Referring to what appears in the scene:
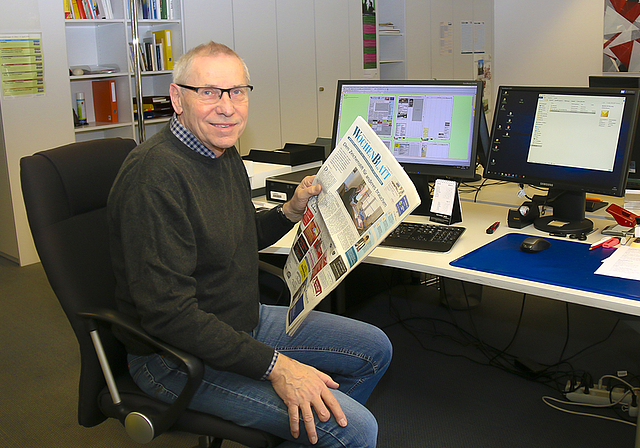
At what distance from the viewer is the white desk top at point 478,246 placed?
4.71 feet

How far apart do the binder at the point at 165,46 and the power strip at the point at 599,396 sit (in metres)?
3.63

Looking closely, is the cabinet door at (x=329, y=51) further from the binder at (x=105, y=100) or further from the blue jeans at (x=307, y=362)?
the blue jeans at (x=307, y=362)

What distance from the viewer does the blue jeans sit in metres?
1.27

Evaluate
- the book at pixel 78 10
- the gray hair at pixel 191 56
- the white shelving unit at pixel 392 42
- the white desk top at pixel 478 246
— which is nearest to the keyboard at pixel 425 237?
the white desk top at pixel 478 246

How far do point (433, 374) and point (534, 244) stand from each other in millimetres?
944

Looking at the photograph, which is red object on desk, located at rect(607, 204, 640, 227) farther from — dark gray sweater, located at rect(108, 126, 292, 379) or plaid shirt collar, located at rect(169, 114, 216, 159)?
plaid shirt collar, located at rect(169, 114, 216, 159)

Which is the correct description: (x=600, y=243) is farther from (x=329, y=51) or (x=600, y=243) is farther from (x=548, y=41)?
(x=548, y=41)

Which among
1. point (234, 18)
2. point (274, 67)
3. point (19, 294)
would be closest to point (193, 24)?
point (234, 18)

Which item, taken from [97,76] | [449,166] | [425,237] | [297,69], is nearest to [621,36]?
[297,69]

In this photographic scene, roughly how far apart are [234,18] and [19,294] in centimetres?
270

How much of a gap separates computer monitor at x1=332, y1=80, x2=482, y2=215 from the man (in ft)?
2.61

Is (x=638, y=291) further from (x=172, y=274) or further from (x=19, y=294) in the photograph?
(x=19, y=294)

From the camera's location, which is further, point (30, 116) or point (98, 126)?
point (98, 126)

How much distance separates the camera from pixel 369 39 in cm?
601
